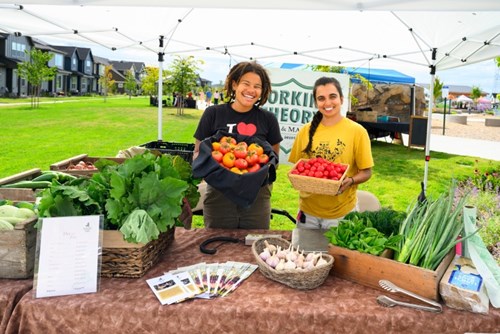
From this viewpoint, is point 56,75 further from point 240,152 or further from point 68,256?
point 68,256

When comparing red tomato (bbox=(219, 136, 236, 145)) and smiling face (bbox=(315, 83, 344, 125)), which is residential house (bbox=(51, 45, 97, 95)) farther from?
red tomato (bbox=(219, 136, 236, 145))

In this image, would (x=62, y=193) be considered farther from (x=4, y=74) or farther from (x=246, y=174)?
(x=4, y=74)

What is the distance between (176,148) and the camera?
18.1 feet

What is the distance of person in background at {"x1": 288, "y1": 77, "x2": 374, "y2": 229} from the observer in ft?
9.15

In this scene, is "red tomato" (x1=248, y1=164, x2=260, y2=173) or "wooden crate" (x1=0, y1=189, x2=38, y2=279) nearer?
"wooden crate" (x1=0, y1=189, x2=38, y2=279)

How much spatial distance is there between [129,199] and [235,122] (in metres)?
1.13

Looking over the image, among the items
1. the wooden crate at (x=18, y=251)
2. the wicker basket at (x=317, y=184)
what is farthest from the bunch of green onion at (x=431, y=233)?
the wooden crate at (x=18, y=251)

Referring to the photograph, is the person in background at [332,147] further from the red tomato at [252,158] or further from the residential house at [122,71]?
the residential house at [122,71]

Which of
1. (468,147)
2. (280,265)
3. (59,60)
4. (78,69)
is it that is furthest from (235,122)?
(78,69)

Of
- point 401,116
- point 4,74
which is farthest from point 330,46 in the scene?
point 4,74

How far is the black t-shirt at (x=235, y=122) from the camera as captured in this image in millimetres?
2857

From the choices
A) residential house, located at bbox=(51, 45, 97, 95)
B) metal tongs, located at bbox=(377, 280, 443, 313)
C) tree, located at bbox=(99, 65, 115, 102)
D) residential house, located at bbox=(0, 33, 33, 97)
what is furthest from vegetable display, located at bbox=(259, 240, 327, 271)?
residential house, located at bbox=(51, 45, 97, 95)

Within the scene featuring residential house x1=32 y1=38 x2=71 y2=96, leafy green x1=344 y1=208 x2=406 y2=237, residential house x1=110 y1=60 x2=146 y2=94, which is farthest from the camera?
residential house x1=110 y1=60 x2=146 y2=94

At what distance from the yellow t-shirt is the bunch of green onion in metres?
0.79
